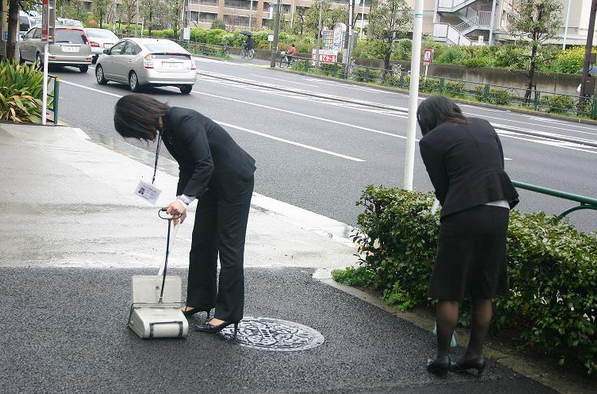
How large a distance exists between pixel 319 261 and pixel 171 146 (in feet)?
9.31

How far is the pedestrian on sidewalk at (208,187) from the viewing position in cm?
484

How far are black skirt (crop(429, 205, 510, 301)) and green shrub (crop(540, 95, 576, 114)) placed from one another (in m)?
30.5

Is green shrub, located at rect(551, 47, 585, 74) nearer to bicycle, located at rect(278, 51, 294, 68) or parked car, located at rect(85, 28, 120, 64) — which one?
bicycle, located at rect(278, 51, 294, 68)

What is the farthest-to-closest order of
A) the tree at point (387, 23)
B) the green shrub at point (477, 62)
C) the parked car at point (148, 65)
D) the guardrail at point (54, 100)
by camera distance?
the tree at point (387, 23) → the green shrub at point (477, 62) → the parked car at point (148, 65) → the guardrail at point (54, 100)

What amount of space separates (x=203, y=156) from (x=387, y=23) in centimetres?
4080

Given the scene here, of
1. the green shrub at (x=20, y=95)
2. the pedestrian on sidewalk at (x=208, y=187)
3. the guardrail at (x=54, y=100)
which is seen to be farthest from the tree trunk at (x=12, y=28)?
the pedestrian on sidewalk at (x=208, y=187)

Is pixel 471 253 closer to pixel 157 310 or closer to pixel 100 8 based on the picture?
pixel 157 310

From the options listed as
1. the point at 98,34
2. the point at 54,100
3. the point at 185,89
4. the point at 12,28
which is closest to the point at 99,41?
the point at 98,34

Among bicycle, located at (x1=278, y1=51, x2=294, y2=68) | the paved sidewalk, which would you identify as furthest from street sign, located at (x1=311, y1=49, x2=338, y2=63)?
Answer: the paved sidewalk

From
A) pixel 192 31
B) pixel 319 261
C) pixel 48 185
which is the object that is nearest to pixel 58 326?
pixel 319 261

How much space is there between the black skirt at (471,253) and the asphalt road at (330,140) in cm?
528

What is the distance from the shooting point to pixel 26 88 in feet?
53.9

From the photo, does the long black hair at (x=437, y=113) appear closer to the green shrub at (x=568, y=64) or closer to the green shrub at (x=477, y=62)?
the green shrub at (x=568, y=64)

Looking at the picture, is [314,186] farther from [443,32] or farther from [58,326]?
[443,32]
